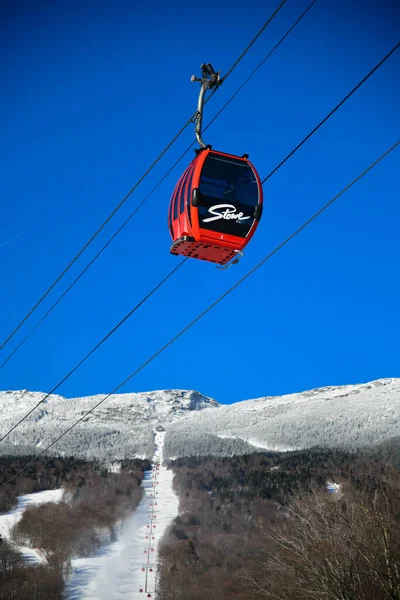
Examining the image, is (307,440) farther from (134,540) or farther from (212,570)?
(212,570)

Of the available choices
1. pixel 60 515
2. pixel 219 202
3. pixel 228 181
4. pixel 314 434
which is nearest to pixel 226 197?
pixel 219 202

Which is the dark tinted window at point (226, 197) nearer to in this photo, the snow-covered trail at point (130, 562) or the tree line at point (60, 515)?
the tree line at point (60, 515)

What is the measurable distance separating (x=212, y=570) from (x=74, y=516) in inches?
1548

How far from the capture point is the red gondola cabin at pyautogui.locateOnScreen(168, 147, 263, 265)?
546 inches

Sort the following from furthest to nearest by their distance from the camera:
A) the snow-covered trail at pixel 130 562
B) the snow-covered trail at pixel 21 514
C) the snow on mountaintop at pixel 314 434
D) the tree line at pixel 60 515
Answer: the snow on mountaintop at pixel 314 434 < the snow-covered trail at pixel 21 514 < the snow-covered trail at pixel 130 562 < the tree line at pixel 60 515

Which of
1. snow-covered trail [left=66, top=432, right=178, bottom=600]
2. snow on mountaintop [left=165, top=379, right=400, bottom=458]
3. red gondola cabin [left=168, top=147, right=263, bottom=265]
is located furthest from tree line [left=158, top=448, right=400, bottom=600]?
snow on mountaintop [left=165, top=379, right=400, bottom=458]

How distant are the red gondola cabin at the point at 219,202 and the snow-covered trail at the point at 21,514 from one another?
220 ft

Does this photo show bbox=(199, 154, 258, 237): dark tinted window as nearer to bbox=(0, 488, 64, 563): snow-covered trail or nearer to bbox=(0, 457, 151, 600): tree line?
bbox=(0, 457, 151, 600): tree line

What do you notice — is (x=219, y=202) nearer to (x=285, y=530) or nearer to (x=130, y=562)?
(x=285, y=530)

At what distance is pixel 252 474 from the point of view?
366ft

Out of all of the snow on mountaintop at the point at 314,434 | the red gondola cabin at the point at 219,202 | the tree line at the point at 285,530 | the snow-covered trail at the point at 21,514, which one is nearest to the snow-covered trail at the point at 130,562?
the tree line at the point at 285,530

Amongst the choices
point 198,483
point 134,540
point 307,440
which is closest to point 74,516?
point 134,540

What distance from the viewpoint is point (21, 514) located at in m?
98.4

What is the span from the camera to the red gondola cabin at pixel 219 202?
13.9 m
